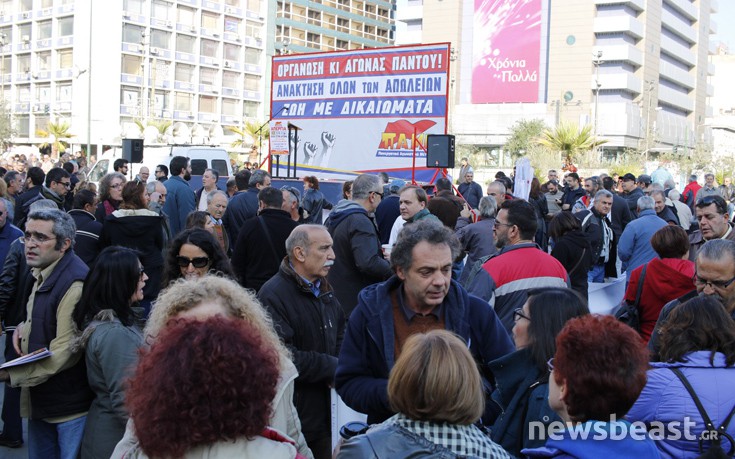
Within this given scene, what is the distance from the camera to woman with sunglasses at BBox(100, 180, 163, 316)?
6.89m

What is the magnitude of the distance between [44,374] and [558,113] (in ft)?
267

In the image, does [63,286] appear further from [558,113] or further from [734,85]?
[734,85]

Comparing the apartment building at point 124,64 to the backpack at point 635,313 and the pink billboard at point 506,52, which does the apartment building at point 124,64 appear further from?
the backpack at point 635,313

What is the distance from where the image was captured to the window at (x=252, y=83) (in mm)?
80250

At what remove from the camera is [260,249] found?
274 inches

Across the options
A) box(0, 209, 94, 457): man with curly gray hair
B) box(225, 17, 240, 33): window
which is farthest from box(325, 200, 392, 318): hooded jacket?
box(225, 17, 240, 33): window

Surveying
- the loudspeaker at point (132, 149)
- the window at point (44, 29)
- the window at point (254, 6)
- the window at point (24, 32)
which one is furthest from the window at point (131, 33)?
the loudspeaker at point (132, 149)

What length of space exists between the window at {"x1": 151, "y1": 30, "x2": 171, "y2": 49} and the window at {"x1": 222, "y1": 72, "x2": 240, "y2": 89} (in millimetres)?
6878

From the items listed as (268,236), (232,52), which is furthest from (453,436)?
(232,52)

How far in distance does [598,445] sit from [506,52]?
9418 centimetres

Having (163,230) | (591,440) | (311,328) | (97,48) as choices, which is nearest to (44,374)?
(311,328)

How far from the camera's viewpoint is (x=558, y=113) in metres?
81.6

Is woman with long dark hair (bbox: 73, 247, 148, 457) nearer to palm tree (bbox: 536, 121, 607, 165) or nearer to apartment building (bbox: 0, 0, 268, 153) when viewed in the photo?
palm tree (bbox: 536, 121, 607, 165)

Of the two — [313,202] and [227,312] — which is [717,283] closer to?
[227,312]
